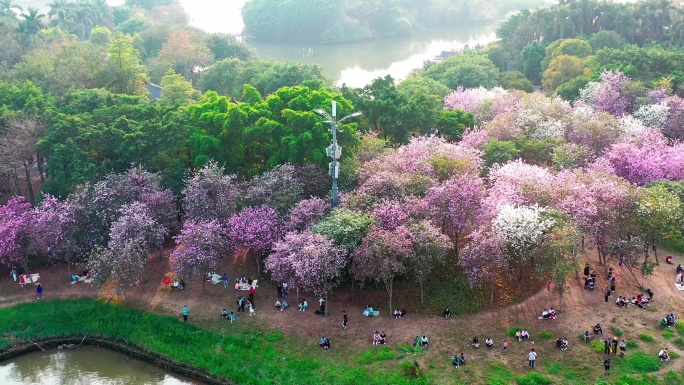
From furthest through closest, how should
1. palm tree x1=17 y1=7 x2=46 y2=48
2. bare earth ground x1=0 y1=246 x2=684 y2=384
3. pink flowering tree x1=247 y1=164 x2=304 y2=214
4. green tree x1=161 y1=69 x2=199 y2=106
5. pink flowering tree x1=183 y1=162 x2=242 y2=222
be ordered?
1. palm tree x1=17 y1=7 x2=46 y2=48
2. green tree x1=161 y1=69 x2=199 y2=106
3. pink flowering tree x1=183 y1=162 x2=242 y2=222
4. pink flowering tree x1=247 y1=164 x2=304 y2=214
5. bare earth ground x1=0 y1=246 x2=684 y2=384

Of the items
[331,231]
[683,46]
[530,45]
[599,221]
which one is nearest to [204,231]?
[331,231]

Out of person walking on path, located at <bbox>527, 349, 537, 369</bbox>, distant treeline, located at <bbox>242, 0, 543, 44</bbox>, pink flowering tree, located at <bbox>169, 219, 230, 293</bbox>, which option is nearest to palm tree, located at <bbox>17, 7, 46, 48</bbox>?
distant treeline, located at <bbox>242, 0, 543, 44</bbox>

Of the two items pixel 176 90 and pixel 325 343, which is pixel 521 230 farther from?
pixel 176 90

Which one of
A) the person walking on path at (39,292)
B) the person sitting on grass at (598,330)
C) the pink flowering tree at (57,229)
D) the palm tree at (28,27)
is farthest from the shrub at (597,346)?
the palm tree at (28,27)

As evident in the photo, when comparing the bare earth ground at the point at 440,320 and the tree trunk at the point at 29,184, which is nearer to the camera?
the bare earth ground at the point at 440,320

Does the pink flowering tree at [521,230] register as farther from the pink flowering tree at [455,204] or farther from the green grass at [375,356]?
the green grass at [375,356]

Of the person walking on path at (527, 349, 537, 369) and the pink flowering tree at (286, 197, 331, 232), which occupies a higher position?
the pink flowering tree at (286, 197, 331, 232)

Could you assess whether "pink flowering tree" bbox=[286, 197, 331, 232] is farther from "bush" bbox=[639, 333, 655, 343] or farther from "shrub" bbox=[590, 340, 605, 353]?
"bush" bbox=[639, 333, 655, 343]
